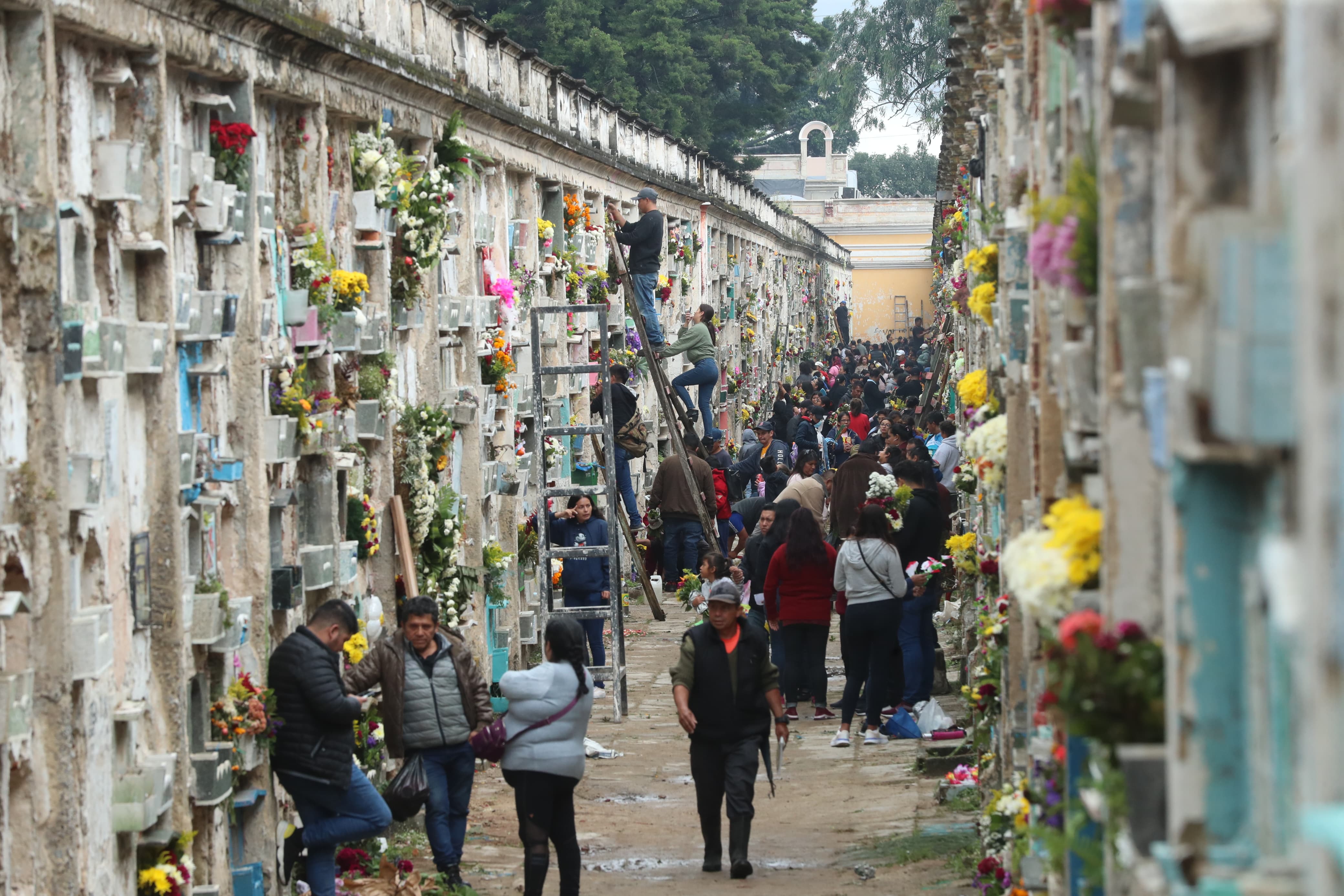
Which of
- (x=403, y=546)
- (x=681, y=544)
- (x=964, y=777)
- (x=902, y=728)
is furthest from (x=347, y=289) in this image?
(x=681, y=544)

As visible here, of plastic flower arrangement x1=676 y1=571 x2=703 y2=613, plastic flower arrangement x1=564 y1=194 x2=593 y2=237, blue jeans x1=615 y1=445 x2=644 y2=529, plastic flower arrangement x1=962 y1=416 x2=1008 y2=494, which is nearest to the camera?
plastic flower arrangement x1=962 y1=416 x2=1008 y2=494

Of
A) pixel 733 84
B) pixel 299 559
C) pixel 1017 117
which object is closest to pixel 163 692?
pixel 299 559

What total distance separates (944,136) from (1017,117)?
610 inches

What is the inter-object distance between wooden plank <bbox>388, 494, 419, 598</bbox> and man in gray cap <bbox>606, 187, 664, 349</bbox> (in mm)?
7265

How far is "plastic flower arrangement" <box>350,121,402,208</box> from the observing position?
1013 centimetres

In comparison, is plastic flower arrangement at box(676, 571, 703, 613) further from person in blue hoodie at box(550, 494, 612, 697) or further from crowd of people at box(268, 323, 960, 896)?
person in blue hoodie at box(550, 494, 612, 697)

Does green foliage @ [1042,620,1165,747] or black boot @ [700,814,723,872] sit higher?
green foliage @ [1042,620,1165,747]

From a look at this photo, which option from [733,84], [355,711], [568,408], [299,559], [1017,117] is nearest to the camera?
[1017,117]

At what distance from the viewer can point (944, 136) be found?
73.3ft

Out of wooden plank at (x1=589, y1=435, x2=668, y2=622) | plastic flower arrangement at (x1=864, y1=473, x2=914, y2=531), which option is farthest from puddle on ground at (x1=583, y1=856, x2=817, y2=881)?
wooden plank at (x1=589, y1=435, x2=668, y2=622)

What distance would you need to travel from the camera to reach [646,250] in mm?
18188

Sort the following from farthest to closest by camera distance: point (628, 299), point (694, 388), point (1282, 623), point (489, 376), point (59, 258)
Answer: point (694, 388) → point (628, 299) → point (489, 376) → point (59, 258) → point (1282, 623)

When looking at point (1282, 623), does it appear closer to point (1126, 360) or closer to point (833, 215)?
point (1126, 360)

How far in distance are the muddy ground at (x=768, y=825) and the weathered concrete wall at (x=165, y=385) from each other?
144 centimetres
